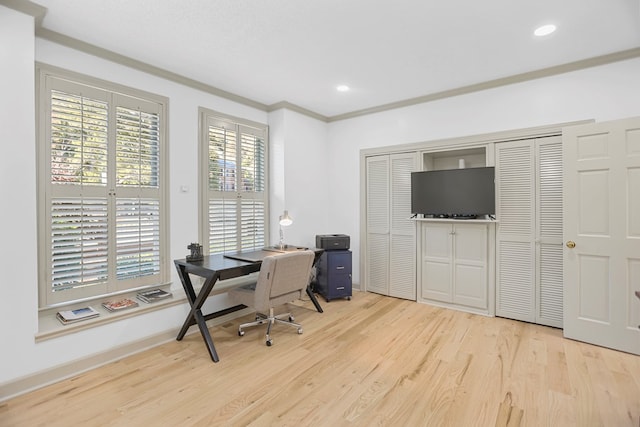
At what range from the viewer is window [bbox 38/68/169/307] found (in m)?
2.51

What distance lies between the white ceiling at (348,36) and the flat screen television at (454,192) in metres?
1.04

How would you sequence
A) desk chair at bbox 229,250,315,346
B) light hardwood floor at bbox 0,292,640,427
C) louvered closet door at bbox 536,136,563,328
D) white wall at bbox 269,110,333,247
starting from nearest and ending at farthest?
light hardwood floor at bbox 0,292,640,427 < desk chair at bbox 229,250,315,346 < louvered closet door at bbox 536,136,563,328 < white wall at bbox 269,110,333,247

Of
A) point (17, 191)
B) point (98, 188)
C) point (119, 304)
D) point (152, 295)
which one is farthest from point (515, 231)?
point (17, 191)

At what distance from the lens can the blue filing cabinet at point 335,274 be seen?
4.15m

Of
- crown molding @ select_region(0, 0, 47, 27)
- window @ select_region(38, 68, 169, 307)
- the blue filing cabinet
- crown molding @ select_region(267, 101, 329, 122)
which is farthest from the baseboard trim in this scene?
crown molding @ select_region(267, 101, 329, 122)

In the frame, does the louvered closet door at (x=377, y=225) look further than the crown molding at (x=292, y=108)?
Yes

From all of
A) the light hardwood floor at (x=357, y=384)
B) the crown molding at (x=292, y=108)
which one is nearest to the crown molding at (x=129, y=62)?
the crown molding at (x=292, y=108)

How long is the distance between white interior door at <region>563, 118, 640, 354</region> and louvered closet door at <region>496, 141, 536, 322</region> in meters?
0.39

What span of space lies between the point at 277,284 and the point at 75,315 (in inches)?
63.5

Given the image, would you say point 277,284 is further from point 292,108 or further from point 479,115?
point 479,115

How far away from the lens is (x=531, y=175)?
11.0 feet

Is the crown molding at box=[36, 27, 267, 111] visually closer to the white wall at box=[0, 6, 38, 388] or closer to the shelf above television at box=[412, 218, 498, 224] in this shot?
the white wall at box=[0, 6, 38, 388]

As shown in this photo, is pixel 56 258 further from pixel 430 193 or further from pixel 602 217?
pixel 602 217

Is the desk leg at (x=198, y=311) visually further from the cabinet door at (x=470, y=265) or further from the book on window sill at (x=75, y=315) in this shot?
the cabinet door at (x=470, y=265)
